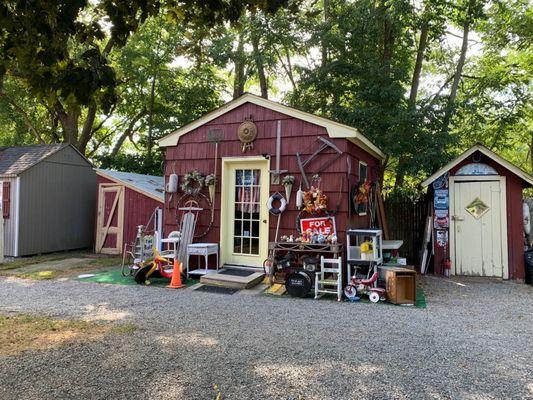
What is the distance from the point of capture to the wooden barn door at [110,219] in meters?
10.8

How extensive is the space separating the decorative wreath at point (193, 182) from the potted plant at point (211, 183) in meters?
0.14

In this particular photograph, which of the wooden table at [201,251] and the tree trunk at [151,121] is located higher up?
the tree trunk at [151,121]

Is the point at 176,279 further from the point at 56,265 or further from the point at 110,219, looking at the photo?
the point at 110,219

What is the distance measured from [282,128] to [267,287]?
286cm

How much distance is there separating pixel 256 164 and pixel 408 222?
190 inches

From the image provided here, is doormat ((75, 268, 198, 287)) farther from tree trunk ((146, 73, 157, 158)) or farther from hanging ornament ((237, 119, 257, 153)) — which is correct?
tree trunk ((146, 73, 157, 158))

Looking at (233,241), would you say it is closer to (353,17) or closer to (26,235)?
(26,235)

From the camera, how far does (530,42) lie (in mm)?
12805

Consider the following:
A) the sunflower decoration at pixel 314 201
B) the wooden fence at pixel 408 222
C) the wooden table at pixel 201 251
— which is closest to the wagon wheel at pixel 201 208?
the wooden table at pixel 201 251

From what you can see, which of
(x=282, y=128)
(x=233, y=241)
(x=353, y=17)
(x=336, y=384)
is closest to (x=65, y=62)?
(x=336, y=384)

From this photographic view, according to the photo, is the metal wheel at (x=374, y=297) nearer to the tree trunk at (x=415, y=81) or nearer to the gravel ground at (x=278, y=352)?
the gravel ground at (x=278, y=352)

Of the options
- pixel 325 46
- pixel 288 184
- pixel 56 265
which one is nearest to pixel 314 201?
pixel 288 184

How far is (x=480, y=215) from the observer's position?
793cm

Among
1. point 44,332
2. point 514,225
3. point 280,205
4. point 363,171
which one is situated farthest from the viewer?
point 363,171
